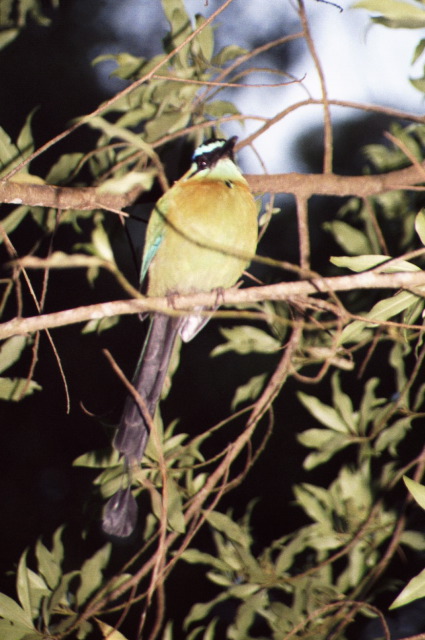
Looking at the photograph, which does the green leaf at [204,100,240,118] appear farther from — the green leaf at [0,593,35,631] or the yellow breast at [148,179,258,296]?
the green leaf at [0,593,35,631]

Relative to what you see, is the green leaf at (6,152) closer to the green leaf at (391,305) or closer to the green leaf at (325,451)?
the green leaf at (391,305)

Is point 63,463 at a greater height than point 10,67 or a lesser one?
lesser

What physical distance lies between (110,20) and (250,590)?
503 cm

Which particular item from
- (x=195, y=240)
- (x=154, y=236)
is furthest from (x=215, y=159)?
(x=195, y=240)

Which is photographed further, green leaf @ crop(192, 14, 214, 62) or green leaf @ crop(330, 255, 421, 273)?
green leaf @ crop(192, 14, 214, 62)

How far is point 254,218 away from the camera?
2443 millimetres

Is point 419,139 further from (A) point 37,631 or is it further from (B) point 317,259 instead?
(B) point 317,259

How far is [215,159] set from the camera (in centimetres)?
265

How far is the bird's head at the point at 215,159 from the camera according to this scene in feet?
8.62

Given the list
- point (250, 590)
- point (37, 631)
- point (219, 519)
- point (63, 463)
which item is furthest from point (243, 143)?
point (63, 463)

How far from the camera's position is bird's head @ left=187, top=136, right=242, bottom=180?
263 centimetres

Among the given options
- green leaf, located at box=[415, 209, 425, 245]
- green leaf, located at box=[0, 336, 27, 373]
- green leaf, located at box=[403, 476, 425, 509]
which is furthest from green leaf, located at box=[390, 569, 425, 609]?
green leaf, located at box=[0, 336, 27, 373]

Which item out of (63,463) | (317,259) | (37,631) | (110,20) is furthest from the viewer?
(110,20)

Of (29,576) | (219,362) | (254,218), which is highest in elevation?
(254,218)
